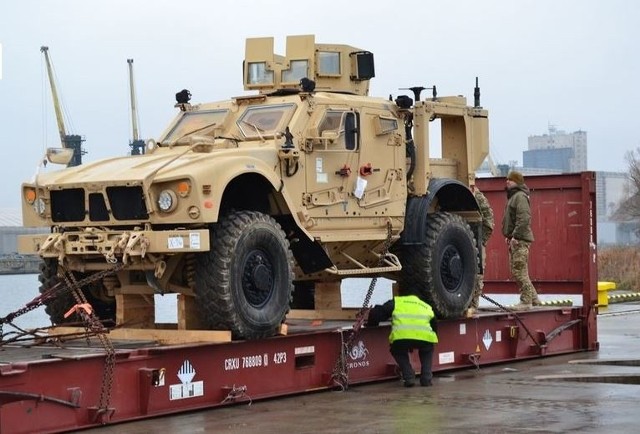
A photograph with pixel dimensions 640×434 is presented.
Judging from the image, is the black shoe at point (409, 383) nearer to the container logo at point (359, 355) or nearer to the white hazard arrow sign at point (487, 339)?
the container logo at point (359, 355)

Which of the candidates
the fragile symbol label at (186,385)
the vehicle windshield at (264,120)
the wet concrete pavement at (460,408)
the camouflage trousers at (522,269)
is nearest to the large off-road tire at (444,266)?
the wet concrete pavement at (460,408)

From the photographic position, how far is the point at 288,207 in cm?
1235

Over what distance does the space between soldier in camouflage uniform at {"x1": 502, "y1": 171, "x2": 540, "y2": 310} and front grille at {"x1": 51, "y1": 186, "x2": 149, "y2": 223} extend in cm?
614

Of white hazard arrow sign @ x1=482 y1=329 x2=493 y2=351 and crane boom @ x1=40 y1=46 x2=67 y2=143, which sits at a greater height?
crane boom @ x1=40 y1=46 x2=67 y2=143

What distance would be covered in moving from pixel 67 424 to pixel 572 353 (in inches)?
327

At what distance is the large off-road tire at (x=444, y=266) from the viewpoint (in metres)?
14.0

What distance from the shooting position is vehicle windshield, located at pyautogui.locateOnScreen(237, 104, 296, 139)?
12.8 m

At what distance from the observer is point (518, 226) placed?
52.7 ft

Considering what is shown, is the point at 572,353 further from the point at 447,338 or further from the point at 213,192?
the point at 213,192

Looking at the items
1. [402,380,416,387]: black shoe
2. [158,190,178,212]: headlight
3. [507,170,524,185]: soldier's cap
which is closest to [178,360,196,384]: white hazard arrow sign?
[158,190,178,212]: headlight

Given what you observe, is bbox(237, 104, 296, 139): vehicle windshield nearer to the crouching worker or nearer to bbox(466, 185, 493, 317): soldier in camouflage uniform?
the crouching worker

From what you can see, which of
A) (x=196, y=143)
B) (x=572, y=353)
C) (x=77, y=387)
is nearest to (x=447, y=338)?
(x=572, y=353)

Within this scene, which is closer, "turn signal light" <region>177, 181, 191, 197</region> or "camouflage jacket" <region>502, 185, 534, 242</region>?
"turn signal light" <region>177, 181, 191, 197</region>

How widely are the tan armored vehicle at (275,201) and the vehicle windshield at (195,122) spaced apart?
0.02 meters
